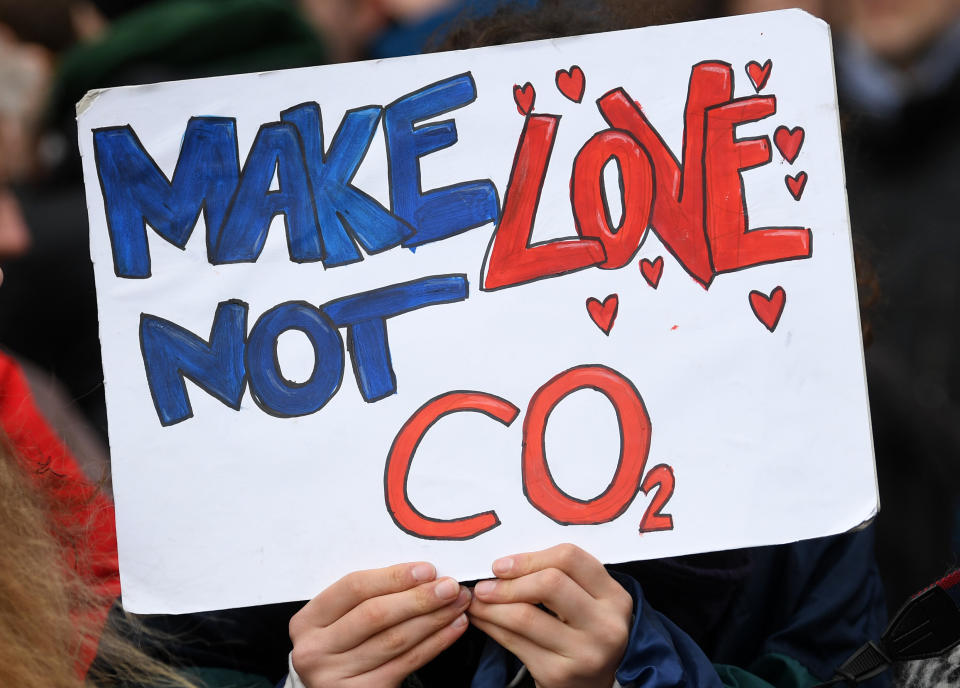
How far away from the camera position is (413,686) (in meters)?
1.19

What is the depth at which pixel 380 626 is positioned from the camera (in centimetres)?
105

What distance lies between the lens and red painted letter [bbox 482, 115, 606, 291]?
111 cm

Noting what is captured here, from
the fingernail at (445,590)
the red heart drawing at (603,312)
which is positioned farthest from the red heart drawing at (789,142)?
the fingernail at (445,590)

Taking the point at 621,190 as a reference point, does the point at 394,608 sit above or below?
below

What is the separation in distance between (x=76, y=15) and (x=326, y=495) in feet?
5.58

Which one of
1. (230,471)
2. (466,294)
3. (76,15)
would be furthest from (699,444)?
(76,15)

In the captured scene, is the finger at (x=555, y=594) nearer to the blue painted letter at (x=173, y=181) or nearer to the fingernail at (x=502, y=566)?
the fingernail at (x=502, y=566)

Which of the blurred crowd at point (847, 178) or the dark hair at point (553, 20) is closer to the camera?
the dark hair at point (553, 20)

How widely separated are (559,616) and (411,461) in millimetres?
230

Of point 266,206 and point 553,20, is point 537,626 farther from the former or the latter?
point 553,20

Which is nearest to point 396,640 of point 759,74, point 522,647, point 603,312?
point 522,647

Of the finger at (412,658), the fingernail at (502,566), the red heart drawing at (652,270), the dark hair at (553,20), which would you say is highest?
the dark hair at (553,20)

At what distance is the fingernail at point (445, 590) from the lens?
3.43 ft

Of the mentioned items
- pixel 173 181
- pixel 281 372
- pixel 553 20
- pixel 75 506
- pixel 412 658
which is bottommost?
pixel 412 658
